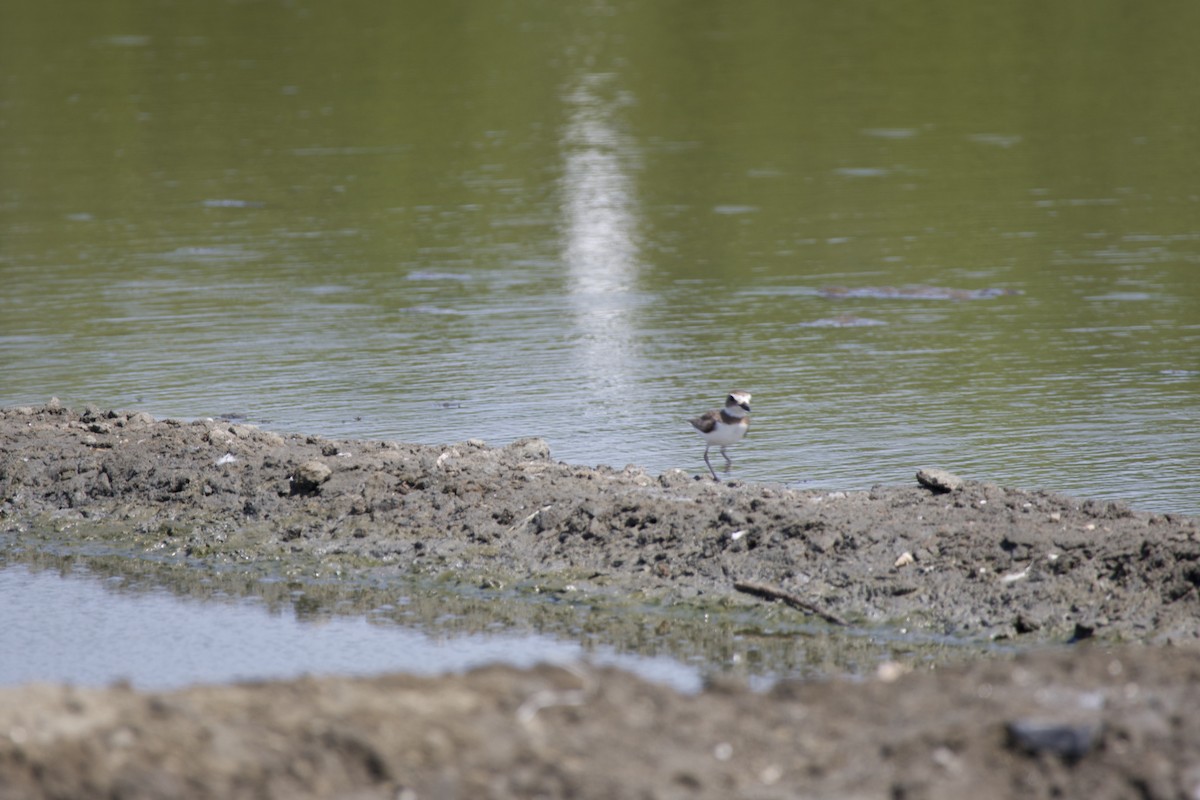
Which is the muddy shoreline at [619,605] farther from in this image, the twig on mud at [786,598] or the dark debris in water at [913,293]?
the dark debris in water at [913,293]

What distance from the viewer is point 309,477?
10156 millimetres

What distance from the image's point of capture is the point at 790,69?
35625 mm

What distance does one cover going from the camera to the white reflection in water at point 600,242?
48.3 feet

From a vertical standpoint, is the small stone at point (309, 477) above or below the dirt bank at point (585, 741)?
below

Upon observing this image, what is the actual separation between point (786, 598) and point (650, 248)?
11748 millimetres

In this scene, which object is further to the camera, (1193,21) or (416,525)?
(1193,21)

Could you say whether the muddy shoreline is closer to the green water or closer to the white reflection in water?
the green water

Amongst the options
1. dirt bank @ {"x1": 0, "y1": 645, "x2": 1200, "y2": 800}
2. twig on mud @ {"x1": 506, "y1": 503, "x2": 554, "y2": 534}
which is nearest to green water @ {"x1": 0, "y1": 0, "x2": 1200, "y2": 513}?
twig on mud @ {"x1": 506, "y1": 503, "x2": 554, "y2": 534}

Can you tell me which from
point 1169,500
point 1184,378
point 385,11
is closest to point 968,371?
point 1184,378

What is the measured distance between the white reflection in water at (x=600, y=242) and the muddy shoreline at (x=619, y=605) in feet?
12.6

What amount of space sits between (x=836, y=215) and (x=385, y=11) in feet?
107

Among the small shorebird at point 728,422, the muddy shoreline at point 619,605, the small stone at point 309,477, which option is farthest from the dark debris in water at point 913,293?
the small stone at point 309,477

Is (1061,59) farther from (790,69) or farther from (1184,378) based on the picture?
(1184,378)

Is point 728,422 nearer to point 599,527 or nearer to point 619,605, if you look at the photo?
point 599,527
